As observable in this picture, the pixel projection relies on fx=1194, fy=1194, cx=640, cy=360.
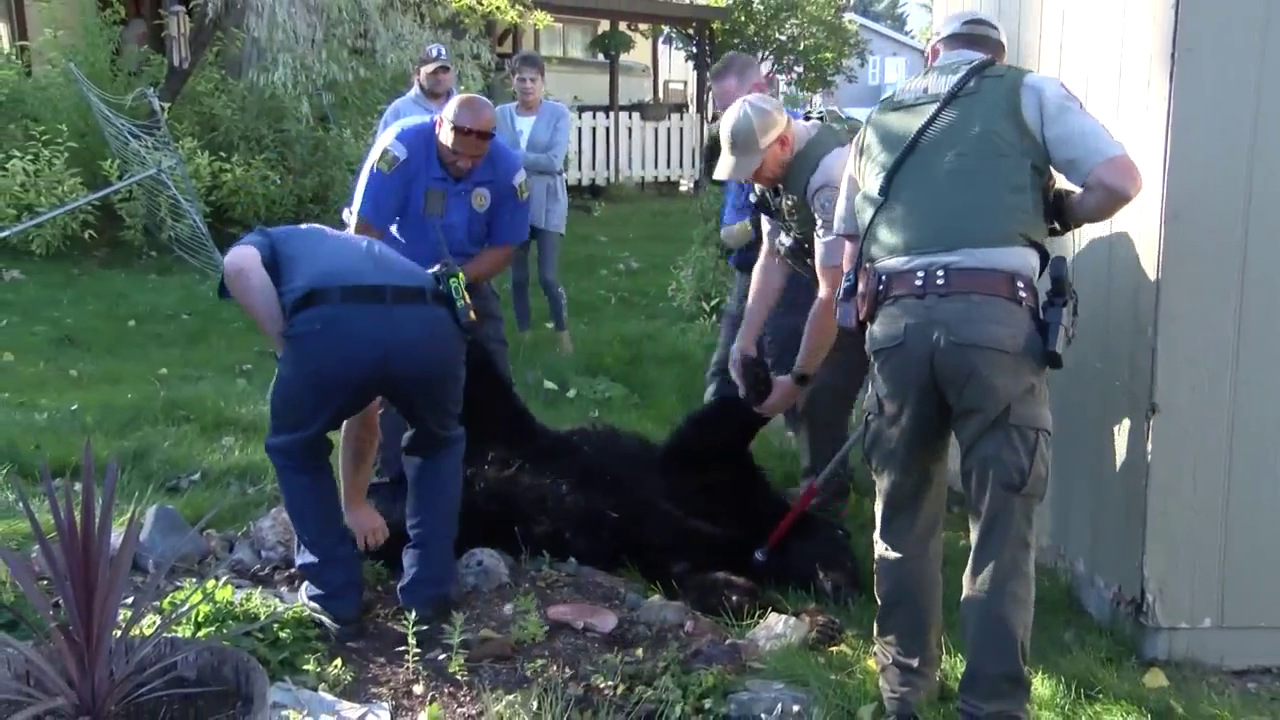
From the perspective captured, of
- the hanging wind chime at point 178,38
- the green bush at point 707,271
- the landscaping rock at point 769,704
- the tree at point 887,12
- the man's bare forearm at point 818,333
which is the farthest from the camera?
the tree at point 887,12

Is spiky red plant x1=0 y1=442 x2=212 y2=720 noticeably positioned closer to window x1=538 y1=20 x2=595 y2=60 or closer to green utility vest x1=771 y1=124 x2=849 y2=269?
green utility vest x1=771 y1=124 x2=849 y2=269

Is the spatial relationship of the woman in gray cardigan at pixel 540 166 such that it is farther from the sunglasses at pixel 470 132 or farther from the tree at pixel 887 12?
the tree at pixel 887 12

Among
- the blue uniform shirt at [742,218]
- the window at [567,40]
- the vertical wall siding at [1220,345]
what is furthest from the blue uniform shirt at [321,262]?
the window at [567,40]

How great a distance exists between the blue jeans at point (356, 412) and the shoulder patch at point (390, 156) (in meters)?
1.28

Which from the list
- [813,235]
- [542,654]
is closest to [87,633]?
[542,654]

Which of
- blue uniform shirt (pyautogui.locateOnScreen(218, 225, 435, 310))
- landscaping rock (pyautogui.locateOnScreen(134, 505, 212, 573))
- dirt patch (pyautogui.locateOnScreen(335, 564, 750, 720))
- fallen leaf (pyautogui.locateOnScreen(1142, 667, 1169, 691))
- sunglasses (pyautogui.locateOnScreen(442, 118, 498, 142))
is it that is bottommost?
fallen leaf (pyautogui.locateOnScreen(1142, 667, 1169, 691))

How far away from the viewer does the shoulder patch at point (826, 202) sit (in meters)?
3.68

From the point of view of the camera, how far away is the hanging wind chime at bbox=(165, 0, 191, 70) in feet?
38.8

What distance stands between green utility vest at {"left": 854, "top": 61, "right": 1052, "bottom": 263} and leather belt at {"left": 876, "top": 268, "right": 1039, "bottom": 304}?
66mm

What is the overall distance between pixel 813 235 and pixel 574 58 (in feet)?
60.7

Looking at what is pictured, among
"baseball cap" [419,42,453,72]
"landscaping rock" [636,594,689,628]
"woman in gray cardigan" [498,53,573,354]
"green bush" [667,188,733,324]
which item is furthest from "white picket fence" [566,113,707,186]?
"landscaping rock" [636,594,689,628]

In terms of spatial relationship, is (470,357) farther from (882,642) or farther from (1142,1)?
(1142,1)

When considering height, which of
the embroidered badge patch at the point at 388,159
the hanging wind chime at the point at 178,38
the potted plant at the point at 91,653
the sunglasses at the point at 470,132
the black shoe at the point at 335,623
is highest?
the hanging wind chime at the point at 178,38

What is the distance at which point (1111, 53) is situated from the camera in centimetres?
368
